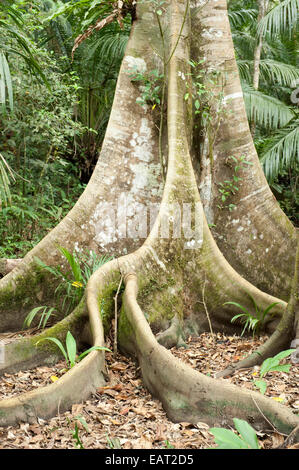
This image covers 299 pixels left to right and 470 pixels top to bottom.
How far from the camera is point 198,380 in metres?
2.64

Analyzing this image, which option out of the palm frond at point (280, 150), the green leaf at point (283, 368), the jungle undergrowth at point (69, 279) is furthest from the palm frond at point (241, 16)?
the green leaf at point (283, 368)

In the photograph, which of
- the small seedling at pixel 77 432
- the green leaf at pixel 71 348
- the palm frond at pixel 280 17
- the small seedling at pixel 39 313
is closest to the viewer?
the small seedling at pixel 77 432

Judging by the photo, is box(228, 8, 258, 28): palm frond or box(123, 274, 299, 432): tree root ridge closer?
box(123, 274, 299, 432): tree root ridge

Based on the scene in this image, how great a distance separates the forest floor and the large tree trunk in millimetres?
84

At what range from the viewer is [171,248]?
4.01m

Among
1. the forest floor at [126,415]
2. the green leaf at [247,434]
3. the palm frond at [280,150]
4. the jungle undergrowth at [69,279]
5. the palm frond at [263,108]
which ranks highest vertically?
the palm frond at [263,108]

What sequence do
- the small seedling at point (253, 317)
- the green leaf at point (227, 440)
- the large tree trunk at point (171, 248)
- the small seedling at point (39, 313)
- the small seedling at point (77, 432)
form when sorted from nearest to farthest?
the green leaf at point (227, 440) < the small seedling at point (77, 432) < the large tree trunk at point (171, 248) < the small seedling at point (39, 313) < the small seedling at point (253, 317)

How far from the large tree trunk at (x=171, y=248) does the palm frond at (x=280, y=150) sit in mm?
2530

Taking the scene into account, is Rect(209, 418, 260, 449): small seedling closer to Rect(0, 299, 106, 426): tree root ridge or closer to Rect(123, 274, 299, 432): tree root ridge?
Rect(123, 274, 299, 432): tree root ridge

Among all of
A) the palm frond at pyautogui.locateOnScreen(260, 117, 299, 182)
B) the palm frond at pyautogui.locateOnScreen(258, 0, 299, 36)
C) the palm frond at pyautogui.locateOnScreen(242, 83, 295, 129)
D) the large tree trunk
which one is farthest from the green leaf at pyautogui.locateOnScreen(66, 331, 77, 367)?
the palm frond at pyautogui.locateOnScreen(258, 0, 299, 36)

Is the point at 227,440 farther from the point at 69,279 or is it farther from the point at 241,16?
the point at 241,16

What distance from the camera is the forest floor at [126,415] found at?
7.83ft

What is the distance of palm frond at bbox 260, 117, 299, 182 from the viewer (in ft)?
23.0

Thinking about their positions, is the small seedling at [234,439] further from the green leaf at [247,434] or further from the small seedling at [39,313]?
the small seedling at [39,313]
